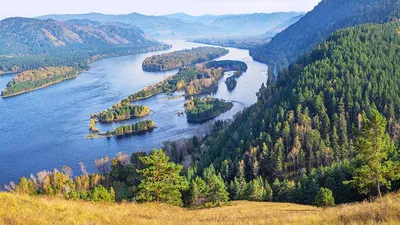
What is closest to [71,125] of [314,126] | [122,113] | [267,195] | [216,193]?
[122,113]

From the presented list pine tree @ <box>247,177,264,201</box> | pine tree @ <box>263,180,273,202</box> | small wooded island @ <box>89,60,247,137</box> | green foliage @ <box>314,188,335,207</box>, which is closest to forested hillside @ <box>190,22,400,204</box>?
pine tree @ <box>247,177,264,201</box>

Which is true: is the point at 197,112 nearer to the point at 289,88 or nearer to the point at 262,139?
the point at 289,88

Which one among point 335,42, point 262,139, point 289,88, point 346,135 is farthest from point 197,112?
point 346,135

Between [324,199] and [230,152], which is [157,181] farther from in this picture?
[230,152]

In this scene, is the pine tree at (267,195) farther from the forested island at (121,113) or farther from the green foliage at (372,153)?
the forested island at (121,113)

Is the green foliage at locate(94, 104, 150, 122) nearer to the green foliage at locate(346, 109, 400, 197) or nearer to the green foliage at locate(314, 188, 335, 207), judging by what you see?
the green foliage at locate(314, 188, 335, 207)

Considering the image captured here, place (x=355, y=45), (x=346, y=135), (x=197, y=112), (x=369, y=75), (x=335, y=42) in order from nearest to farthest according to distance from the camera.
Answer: (x=346, y=135)
(x=369, y=75)
(x=355, y=45)
(x=335, y=42)
(x=197, y=112)
